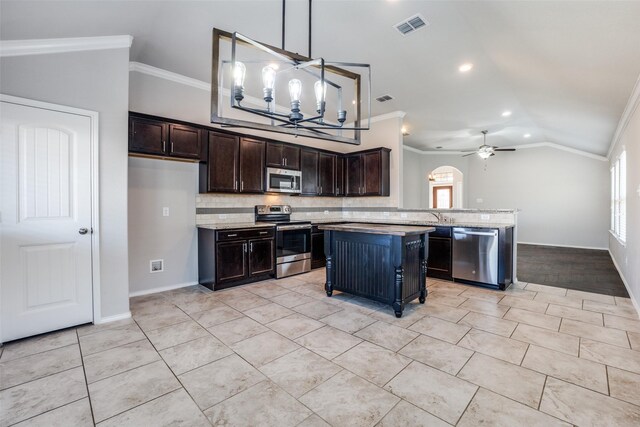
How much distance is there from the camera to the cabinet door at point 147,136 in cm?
352

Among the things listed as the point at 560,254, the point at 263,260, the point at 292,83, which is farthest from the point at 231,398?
the point at 560,254

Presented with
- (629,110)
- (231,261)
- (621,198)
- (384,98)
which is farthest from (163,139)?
(621,198)

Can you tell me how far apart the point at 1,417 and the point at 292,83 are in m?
2.75

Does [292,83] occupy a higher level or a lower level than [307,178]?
higher

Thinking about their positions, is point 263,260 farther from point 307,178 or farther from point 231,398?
point 231,398

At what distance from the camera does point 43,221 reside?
2699 mm

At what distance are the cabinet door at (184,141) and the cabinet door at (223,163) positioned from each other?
0.20 m

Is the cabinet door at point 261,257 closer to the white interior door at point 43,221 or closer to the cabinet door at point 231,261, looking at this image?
the cabinet door at point 231,261

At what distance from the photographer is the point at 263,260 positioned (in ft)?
14.8

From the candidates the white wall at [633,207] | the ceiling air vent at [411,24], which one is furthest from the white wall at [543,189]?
the ceiling air vent at [411,24]

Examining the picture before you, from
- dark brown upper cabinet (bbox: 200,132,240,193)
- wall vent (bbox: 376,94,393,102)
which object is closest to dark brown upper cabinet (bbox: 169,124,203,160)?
dark brown upper cabinet (bbox: 200,132,240,193)

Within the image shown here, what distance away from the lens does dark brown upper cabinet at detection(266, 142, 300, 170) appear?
4.88 metres

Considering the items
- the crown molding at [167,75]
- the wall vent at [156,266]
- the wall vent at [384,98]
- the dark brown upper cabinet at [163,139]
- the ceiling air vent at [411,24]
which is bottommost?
the wall vent at [156,266]

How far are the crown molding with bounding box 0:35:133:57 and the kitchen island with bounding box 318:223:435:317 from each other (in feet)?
9.84
